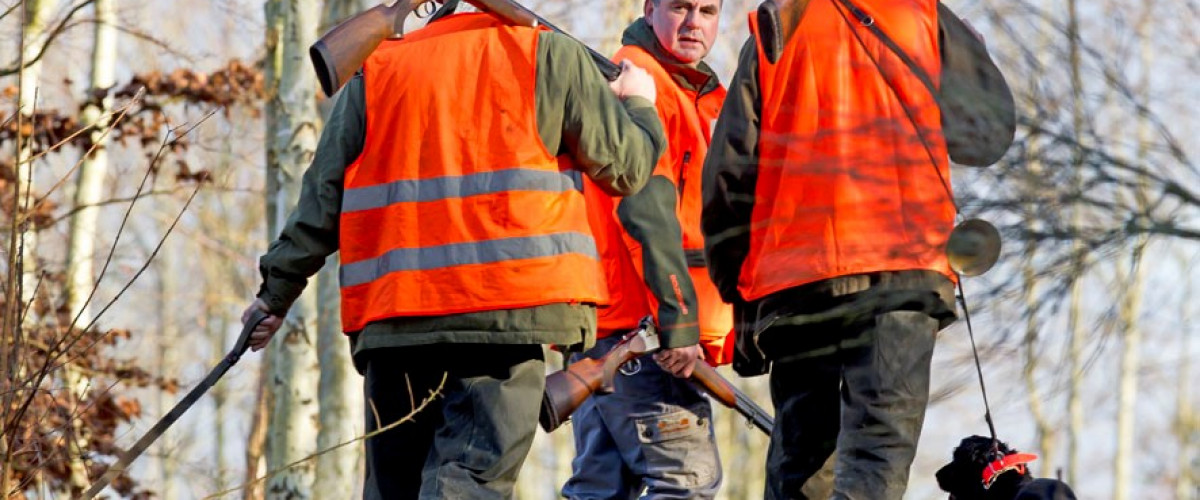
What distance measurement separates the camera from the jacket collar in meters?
6.46

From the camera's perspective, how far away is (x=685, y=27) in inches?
254

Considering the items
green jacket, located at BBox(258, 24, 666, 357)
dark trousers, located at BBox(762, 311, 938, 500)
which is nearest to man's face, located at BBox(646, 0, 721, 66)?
green jacket, located at BBox(258, 24, 666, 357)

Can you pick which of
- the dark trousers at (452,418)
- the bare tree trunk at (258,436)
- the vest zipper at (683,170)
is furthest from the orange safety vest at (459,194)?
the bare tree trunk at (258,436)

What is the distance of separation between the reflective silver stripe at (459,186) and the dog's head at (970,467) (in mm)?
1553

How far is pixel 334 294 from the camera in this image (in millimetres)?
10344

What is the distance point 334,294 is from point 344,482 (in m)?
1.27

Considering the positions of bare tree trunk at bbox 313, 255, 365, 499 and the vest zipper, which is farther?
bare tree trunk at bbox 313, 255, 365, 499

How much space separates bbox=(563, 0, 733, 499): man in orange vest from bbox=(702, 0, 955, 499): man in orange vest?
15.4 inches

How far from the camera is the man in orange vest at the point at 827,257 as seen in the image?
491 centimetres

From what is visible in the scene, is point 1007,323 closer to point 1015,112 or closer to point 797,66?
point 1015,112

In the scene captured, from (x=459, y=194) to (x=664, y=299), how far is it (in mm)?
1055

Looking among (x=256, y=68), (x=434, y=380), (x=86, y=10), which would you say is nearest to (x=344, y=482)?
(x=256, y=68)

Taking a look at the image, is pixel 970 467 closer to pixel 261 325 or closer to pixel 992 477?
pixel 992 477

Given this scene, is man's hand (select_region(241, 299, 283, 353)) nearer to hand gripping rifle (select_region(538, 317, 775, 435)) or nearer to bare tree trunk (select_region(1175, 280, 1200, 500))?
hand gripping rifle (select_region(538, 317, 775, 435))
